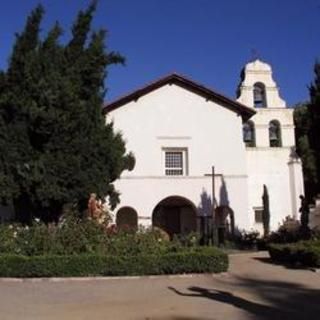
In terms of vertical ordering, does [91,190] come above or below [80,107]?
below

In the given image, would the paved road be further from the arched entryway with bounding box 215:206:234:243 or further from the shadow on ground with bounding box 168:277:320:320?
the arched entryway with bounding box 215:206:234:243

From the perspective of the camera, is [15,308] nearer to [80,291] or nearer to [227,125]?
[80,291]

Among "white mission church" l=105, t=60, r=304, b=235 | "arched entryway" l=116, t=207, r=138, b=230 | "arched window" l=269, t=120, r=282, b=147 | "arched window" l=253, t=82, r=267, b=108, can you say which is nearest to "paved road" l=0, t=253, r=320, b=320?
"white mission church" l=105, t=60, r=304, b=235

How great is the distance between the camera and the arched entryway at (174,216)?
4012cm

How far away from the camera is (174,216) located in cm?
4103

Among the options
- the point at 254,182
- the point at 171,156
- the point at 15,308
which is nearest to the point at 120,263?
the point at 15,308

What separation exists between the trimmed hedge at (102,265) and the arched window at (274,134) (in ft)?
73.5

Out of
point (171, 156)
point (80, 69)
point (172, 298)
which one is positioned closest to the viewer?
point (172, 298)

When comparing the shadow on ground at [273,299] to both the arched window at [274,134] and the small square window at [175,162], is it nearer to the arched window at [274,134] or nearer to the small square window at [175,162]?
the small square window at [175,162]

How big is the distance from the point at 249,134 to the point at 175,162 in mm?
6350

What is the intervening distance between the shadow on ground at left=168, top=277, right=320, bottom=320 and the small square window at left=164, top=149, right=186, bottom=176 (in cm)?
1968

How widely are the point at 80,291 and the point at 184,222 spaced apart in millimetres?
23387

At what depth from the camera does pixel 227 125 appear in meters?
39.2

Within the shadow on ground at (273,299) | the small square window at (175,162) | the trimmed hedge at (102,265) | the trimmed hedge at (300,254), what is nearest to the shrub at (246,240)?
the small square window at (175,162)
